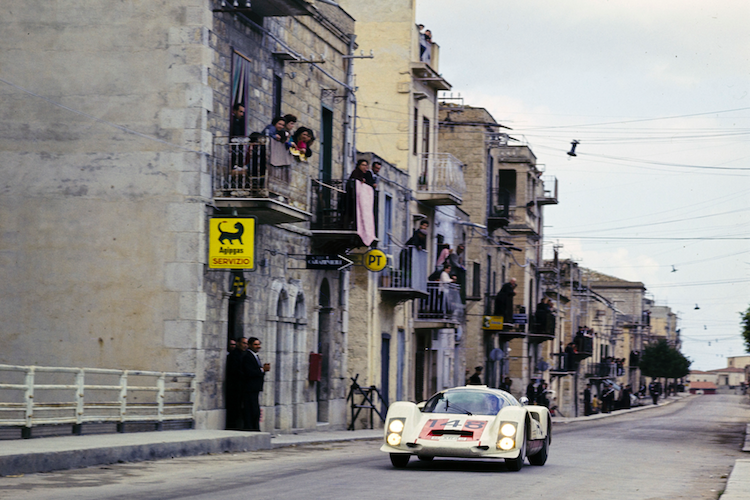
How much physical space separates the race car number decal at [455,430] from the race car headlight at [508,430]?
25 cm

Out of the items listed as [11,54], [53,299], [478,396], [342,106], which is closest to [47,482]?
[478,396]

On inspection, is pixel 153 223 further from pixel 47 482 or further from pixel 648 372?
pixel 648 372

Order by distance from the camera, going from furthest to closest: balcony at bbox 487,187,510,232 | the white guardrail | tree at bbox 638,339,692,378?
tree at bbox 638,339,692,378 → balcony at bbox 487,187,510,232 → the white guardrail

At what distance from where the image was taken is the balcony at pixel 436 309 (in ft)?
131

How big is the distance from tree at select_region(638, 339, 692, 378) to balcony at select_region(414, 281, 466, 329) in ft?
306

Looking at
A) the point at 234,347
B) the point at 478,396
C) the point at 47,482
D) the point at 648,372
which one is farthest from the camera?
the point at 648,372

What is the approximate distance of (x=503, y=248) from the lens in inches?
2149

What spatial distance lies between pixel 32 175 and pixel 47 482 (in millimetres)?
10608

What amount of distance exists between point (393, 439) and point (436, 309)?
23.4 meters

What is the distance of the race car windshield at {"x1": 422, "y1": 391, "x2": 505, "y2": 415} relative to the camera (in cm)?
1727

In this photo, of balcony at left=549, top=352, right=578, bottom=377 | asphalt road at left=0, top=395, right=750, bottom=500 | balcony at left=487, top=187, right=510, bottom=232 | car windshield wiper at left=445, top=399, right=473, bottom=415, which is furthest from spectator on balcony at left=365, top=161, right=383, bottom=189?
balcony at left=549, top=352, right=578, bottom=377

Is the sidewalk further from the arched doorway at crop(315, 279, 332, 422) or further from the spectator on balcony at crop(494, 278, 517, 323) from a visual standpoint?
the spectator on balcony at crop(494, 278, 517, 323)

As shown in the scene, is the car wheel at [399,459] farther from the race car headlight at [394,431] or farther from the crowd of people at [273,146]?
the crowd of people at [273,146]

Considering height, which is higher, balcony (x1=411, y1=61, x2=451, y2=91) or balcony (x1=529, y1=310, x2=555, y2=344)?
balcony (x1=411, y1=61, x2=451, y2=91)
